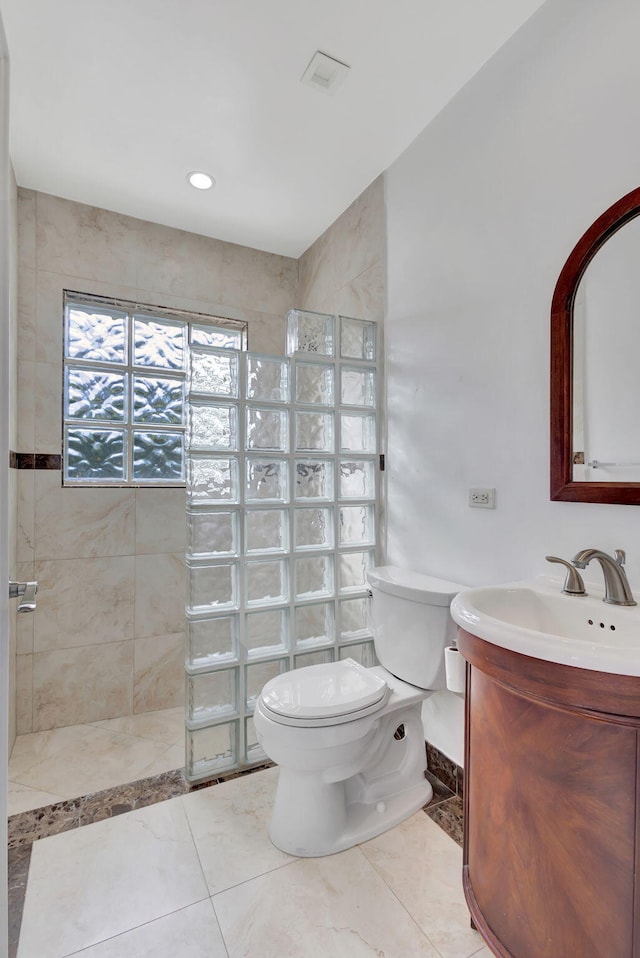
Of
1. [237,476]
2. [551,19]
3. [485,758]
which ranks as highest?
[551,19]

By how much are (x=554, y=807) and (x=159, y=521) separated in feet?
6.65

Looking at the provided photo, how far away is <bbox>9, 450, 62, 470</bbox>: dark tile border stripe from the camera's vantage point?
6.90 feet

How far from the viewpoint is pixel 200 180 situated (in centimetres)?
210

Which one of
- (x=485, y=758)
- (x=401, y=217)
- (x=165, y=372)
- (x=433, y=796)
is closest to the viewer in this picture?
(x=485, y=758)

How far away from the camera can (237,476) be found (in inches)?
71.5

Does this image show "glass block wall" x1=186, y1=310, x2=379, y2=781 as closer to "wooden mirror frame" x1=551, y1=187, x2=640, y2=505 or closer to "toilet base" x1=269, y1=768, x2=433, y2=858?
"toilet base" x1=269, y1=768, x2=433, y2=858

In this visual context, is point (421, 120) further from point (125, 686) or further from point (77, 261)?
point (125, 686)

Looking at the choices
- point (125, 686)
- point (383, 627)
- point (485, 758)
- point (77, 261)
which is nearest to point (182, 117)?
point (77, 261)

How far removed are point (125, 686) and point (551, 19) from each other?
10.0 ft

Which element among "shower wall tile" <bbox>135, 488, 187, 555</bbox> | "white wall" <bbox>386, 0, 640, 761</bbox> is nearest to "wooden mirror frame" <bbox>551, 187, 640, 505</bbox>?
"white wall" <bbox>386, 0, 640, 761</bbox>

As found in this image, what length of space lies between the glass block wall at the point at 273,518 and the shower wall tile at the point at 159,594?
651mm

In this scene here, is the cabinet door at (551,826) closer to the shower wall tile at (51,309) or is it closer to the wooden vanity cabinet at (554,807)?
the wooden vanity cabinet at (554,807)

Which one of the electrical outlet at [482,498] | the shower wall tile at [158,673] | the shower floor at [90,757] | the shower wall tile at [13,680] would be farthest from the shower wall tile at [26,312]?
the electrical outlet at [482,498]

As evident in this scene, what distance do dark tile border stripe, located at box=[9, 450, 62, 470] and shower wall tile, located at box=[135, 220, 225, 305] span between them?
3.17 feet
